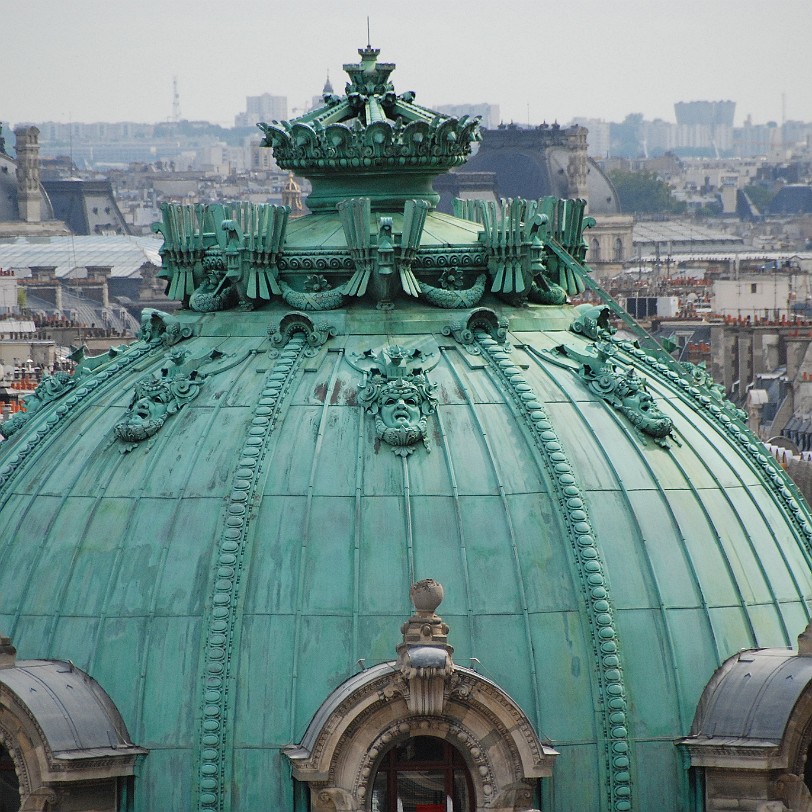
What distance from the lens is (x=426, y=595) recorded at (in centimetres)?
2184

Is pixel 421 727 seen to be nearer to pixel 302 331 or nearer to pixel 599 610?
pixel 599 610

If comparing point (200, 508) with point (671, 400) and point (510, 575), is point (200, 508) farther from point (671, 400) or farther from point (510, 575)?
point (671, 400)

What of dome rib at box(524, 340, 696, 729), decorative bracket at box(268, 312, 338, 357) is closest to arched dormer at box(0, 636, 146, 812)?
decorative bracket at box(268, 312, 338, 357)

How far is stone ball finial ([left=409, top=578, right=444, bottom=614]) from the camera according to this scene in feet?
71.7

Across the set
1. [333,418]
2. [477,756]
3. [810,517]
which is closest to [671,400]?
[810,517]

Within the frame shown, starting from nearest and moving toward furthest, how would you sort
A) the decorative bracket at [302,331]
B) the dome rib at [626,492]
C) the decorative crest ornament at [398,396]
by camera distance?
the dome rib at [626,492] → the decorative crest ornament at [398,396] → the decorative bracket at [302,331]

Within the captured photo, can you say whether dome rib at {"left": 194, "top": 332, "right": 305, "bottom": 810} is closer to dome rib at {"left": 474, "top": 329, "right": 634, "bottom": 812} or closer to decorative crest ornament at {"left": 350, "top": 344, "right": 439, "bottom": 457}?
decorative crest ornament at {"left": 350, "top": 344, "right": 439, "bottom": 457}

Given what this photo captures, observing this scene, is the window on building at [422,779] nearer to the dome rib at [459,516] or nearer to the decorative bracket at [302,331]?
the dome rib at [459,516]

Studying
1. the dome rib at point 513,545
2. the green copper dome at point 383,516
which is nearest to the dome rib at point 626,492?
the green copper dome at point 383,516

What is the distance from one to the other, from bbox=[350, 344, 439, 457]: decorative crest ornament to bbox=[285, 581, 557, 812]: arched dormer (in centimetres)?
224

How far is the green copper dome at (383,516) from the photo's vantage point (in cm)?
2269

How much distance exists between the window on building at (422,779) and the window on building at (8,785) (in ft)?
9.52

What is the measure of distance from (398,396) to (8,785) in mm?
4600

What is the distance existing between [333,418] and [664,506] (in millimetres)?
2914
